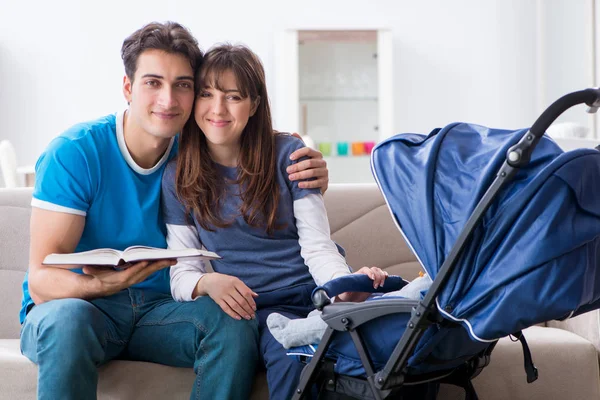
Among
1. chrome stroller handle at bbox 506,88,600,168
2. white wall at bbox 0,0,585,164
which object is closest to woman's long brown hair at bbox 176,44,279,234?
chrome stroller handle at bbox 506,88,600,168

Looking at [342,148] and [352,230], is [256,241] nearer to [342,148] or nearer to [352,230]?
[352,230]

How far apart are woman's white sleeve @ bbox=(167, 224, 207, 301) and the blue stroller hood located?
0.66m

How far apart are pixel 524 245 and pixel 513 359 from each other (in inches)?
29.7

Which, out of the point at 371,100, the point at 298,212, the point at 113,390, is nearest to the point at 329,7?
the point at 371,100

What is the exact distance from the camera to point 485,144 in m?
1.49

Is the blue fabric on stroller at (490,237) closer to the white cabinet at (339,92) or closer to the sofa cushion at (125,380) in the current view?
the sofa cushion at (125,380)

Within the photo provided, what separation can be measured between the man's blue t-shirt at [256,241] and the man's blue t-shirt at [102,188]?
59 mm

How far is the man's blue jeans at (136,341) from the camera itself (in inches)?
64.6

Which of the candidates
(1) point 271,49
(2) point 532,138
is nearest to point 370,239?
(2) point 532,138

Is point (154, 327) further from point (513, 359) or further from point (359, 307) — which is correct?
point (513, 359)

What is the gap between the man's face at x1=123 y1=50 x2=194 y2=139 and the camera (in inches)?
76.7

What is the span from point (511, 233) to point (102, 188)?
1.08 m

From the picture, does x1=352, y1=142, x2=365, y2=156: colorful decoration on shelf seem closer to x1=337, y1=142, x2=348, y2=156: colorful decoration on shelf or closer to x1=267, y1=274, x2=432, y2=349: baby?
x1=337, y1=142, x2=348, y2=156: colorful decoration on shelf

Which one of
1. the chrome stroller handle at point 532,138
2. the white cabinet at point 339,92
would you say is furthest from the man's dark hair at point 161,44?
the white cabinet at point 339,92
